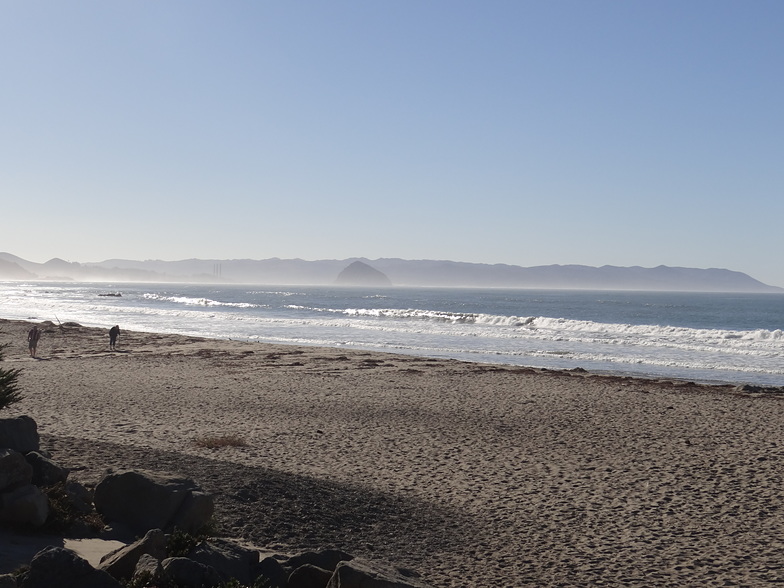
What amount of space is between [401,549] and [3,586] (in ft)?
12.9

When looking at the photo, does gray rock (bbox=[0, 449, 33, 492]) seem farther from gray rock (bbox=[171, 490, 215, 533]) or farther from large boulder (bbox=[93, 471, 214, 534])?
gray rock (bbox=[171, 490, 215, 533])

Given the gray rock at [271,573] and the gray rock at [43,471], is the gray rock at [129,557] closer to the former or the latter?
the gray rock at [271,573]

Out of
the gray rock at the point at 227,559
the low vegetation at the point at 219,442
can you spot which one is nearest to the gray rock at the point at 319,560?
the gray rock at the point at 227,559

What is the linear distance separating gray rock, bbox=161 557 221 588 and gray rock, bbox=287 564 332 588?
0.67 metres

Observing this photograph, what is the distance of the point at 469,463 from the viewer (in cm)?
1074

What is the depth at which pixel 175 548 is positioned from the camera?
5.57 meters

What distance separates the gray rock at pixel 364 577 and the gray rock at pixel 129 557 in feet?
4.19

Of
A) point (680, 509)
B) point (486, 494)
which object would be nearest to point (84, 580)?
point (486, 494)

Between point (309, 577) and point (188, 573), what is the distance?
97 centimetres

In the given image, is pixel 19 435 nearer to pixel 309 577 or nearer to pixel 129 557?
pixel 129 557

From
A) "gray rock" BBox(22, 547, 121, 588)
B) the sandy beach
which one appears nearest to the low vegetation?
the sandy beach

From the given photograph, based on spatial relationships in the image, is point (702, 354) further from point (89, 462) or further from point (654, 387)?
point (89, 462)

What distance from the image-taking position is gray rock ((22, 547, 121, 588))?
176 inches

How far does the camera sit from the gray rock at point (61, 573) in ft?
14.6
